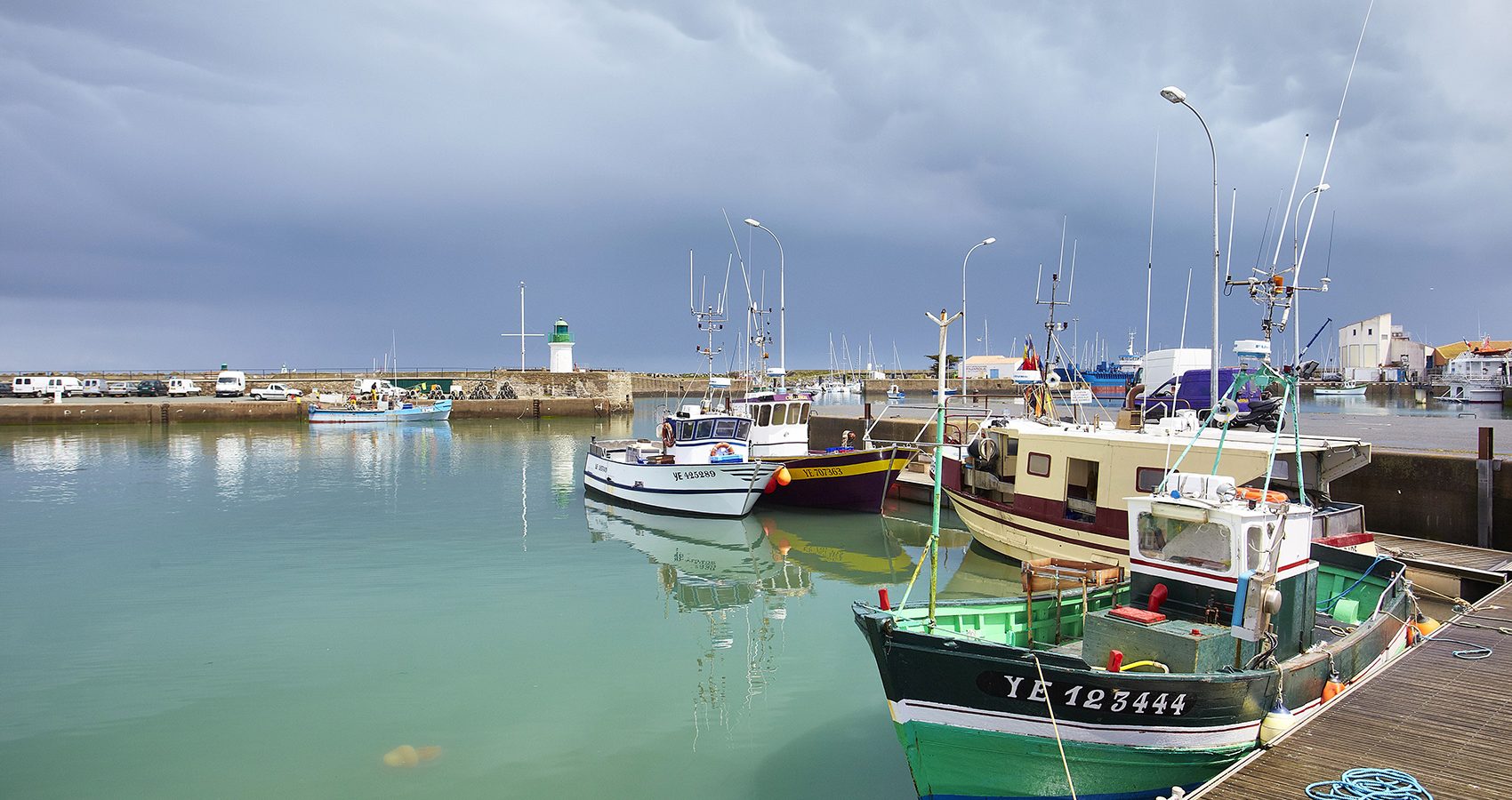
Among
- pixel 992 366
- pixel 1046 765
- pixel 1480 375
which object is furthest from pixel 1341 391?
pixel 1046 765

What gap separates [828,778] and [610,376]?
72212 millimetres

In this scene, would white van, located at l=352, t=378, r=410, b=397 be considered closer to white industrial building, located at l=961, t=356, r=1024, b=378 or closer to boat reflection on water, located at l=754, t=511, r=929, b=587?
boat reflection on water, located at l=754, t=511, r=929, b=587

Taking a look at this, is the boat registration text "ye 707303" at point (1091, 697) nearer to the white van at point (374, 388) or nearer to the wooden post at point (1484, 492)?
the wooden post at point (1484, 492)

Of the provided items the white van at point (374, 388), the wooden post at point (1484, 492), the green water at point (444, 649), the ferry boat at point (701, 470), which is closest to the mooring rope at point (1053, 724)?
the green water at point (444, 649)

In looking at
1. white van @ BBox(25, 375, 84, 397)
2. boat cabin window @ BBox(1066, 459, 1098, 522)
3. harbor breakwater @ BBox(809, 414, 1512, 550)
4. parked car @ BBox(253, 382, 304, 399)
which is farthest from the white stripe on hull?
white van @ BBox(25, 375, 84, 397)

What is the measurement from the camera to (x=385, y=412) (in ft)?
211

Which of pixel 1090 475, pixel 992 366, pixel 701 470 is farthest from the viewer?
pixel 992 366

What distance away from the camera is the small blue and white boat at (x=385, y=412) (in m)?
61.7

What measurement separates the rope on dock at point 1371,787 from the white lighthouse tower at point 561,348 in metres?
80.8

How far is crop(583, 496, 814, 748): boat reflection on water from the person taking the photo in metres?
10.9

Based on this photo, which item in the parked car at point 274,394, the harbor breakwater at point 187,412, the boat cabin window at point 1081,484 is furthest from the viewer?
the parked car at point 274,394

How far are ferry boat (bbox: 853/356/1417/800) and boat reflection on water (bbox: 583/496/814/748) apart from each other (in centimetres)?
329

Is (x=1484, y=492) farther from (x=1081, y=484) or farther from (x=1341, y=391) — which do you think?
(x=1341, y=391)

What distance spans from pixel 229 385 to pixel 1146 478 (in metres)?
82.1
